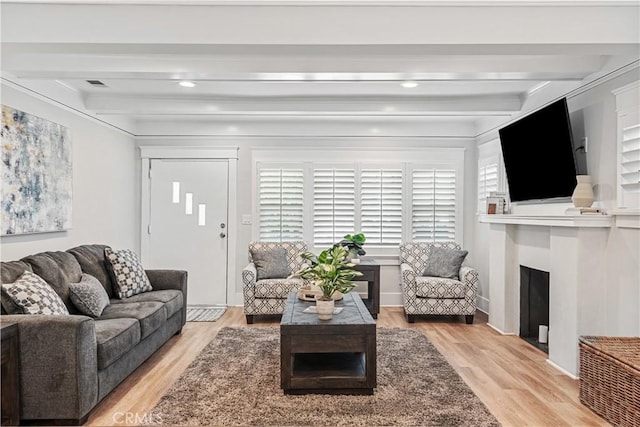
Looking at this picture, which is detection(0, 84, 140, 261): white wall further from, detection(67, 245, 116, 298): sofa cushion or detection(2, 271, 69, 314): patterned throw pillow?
detection(2, 271, 69, 314): patterned throw pillow

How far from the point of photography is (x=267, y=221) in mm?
5973

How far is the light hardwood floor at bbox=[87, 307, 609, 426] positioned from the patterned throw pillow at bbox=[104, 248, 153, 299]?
2.06 feet

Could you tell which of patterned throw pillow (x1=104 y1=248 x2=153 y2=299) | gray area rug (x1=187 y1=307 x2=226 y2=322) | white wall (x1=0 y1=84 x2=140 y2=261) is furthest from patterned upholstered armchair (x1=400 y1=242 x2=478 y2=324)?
white wall (x1=0 y1=84 x2=140 y2=261)

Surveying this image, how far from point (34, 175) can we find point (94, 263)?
0.93m

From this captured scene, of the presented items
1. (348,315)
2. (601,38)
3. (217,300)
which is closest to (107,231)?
(217,300)

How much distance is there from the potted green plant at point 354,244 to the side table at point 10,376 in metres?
3.70

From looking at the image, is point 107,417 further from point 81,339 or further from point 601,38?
point 601,38

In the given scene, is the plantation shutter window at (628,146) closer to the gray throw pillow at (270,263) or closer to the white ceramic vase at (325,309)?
the white ceramic vase at (325,309)

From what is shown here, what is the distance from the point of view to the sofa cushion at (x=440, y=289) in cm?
502

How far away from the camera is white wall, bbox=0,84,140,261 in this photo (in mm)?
3756

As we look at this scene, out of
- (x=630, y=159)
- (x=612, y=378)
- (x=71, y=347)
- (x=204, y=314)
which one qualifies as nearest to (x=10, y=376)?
(x=71, y=347)

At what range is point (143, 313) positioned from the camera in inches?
141

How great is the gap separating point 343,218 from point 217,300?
2.05m

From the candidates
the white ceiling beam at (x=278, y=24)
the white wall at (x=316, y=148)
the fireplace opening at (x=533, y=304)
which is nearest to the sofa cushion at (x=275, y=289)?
the white wall at (x=316, y=148)
